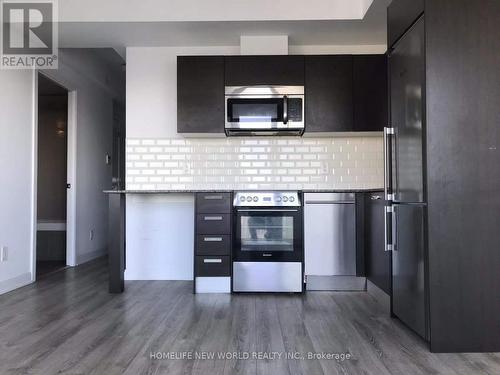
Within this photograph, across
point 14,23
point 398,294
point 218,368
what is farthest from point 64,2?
point 398,294

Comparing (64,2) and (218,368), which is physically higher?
(64,2)

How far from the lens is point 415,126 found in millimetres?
2090

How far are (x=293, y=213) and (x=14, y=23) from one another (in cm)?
297

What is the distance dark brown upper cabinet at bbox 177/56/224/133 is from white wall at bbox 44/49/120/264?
1693 mm

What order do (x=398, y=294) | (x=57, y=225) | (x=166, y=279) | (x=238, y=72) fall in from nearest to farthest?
1. (x=398, y=294)
2. (x=238, y=72)
3. (x=166, y=279)
4. (x=57, y=225)

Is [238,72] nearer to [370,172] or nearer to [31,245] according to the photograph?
[370,172]

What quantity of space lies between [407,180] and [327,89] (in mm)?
1521

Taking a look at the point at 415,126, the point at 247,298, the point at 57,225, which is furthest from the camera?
the point at 57,225

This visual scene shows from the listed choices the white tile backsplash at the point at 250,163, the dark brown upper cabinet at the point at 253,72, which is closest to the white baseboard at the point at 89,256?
the white tile backsplash at the point at 250,163

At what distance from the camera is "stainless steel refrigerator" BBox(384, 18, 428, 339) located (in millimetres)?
2020

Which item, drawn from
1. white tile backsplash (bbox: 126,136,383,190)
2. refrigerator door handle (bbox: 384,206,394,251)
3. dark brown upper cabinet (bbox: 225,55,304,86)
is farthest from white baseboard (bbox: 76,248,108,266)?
refrigerator door handle (bbox: 384,206,394,251)

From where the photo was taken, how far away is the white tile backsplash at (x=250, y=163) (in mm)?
3738

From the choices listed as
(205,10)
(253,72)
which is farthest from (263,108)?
(205,10)

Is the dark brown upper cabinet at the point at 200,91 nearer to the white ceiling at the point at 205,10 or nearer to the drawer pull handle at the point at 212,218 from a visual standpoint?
the white ceiling at the point at 205,10
